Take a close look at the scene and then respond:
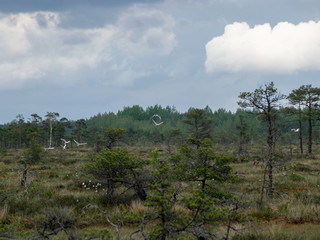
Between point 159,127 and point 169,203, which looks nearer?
point 169,203

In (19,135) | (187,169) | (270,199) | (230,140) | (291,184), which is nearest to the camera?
(187,169)

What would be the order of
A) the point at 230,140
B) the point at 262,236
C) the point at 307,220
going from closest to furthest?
the point at 262,236 → the point at 307,220 → the point at 230,140

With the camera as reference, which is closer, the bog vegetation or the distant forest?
the bog vegetation

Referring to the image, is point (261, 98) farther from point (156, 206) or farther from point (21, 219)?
point (21, 219)

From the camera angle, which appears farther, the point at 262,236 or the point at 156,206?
the point at 262,236

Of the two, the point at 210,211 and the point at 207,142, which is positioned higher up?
the point at 207,142

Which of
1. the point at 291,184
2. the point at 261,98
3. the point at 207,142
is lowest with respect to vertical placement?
the point at 291,184

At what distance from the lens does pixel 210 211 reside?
5.05 metres

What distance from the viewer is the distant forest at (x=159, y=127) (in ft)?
127

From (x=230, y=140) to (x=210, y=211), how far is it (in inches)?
2594

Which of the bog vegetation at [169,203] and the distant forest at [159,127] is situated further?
the distant forest at [159,127]

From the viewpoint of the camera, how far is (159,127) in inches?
5202

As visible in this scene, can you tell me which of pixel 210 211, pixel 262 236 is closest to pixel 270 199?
pixel 262 236

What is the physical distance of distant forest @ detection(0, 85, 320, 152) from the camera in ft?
127
